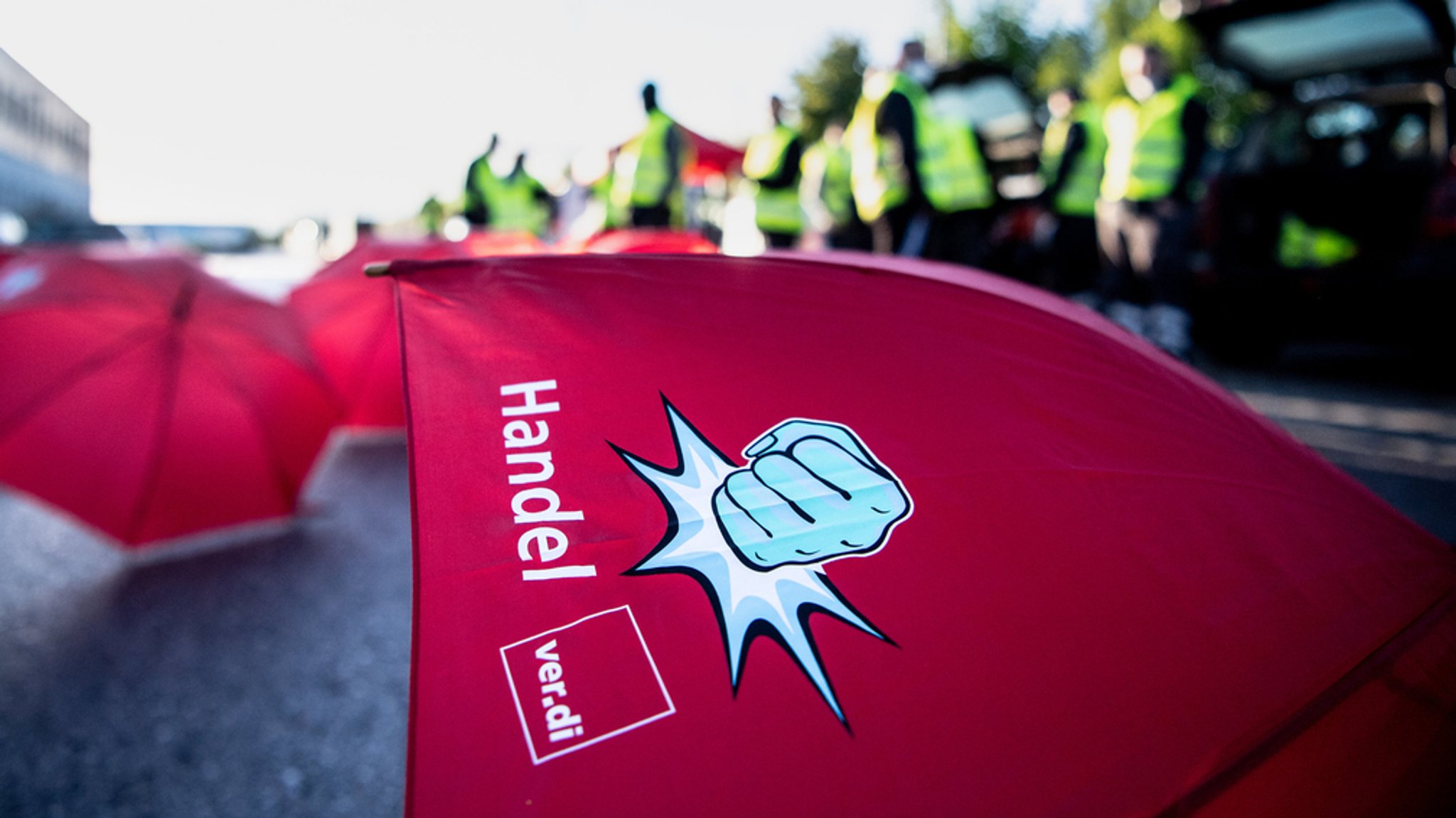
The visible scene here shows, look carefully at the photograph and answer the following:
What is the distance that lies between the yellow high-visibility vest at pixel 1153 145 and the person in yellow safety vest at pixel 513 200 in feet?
20.0

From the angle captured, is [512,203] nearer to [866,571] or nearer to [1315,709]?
[866,571]

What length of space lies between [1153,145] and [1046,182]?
4.29 ft

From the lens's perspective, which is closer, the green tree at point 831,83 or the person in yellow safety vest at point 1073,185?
the person in yellow safety vest at point 1073,185

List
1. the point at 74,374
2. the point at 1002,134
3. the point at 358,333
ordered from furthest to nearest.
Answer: the point at 1002,134 < the point at 358,333 < the point at 74,374

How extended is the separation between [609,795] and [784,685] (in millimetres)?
228

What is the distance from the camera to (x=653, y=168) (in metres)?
7.20

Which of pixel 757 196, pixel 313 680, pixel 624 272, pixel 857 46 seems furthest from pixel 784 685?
pixel 857 46

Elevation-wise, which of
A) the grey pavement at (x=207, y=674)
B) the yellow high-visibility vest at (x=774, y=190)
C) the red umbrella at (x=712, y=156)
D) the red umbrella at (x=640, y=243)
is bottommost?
the grey pavement at (x=207, y=674)

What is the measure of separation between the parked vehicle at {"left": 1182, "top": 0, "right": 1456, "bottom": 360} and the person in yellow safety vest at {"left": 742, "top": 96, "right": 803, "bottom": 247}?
2.95 m

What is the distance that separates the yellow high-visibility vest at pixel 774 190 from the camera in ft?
23.4

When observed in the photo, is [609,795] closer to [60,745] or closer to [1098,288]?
[60,745]

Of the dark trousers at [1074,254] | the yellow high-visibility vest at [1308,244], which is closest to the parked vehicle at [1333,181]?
the yellow high-visibility vest at [1308,244]

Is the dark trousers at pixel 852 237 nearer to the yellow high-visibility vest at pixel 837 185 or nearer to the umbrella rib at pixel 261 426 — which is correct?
the yellow high-visibility vest at pixel 837 185

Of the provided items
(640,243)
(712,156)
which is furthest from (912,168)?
(712,156)
